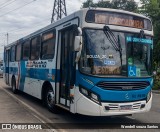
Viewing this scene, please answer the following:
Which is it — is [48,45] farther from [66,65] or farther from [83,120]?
[83,120]

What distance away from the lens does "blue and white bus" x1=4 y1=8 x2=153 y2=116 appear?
315 inches

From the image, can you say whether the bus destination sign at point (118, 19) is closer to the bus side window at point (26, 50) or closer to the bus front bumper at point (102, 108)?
the bus front bumper at point (102, 108)

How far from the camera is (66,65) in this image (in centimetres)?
932

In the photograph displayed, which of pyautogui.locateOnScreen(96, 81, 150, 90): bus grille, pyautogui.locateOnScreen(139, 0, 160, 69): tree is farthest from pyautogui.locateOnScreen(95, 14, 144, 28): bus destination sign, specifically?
pyautogui.locateOnScreen(139, 0, 160, 69): tree

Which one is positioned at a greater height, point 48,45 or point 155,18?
point 155,18

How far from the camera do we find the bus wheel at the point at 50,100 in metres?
10.2

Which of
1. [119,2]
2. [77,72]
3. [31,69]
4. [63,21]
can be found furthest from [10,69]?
[119,2]

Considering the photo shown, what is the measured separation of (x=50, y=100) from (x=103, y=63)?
10.6ft

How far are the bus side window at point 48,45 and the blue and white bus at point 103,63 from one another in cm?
39

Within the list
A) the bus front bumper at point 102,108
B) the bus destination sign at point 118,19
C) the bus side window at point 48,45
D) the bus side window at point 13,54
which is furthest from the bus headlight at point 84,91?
the bus side window at point 13,54

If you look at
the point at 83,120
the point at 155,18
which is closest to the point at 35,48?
the point at 83,120

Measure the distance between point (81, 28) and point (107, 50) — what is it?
94cm

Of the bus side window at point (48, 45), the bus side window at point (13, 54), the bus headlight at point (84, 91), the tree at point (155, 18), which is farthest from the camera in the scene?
the tree at point (155, 18)

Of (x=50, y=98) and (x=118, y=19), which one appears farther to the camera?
(x=50, y=98)
